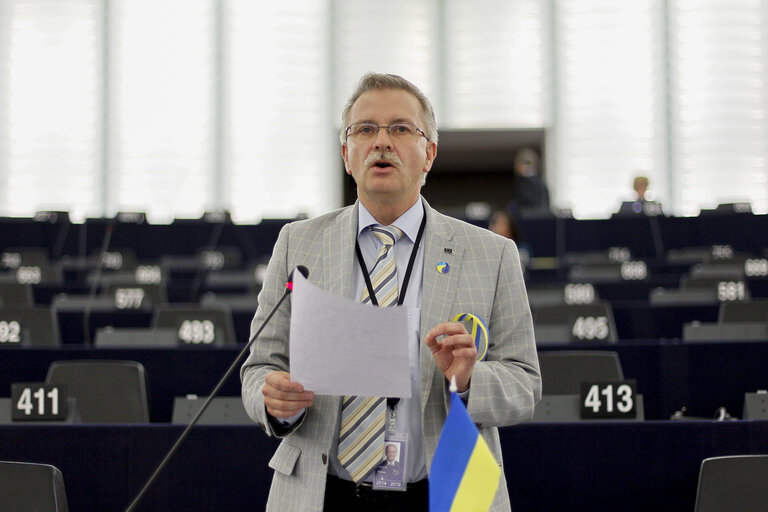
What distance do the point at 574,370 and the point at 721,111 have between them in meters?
11.2

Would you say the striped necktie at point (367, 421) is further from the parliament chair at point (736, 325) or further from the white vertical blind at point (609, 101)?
the white vertical blind at point (609, 101)

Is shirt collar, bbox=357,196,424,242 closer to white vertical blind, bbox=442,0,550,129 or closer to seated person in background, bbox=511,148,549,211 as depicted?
seated person in background, bbox=511,148,549,211

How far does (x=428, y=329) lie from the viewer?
1847 mm

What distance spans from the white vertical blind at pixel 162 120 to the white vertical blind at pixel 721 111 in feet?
23.9

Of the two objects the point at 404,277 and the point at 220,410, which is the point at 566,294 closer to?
the point at 220,410

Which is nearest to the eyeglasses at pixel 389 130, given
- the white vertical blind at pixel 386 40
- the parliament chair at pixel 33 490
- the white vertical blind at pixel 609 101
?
the parliament chair at pixel 33 490

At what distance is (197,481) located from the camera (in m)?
3.01

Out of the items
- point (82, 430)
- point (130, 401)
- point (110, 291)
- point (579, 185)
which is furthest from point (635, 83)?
point (82, 430)

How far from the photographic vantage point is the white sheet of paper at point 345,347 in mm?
1653

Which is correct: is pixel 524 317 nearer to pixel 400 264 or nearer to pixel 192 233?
pixel 400 264

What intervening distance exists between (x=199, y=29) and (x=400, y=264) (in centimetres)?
1368

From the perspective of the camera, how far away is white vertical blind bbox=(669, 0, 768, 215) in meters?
14.2

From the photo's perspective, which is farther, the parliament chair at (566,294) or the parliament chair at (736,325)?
the parliament chair at (566,294)

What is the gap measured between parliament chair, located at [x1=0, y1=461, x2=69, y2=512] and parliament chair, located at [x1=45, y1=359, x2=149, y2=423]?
5.60 feet
